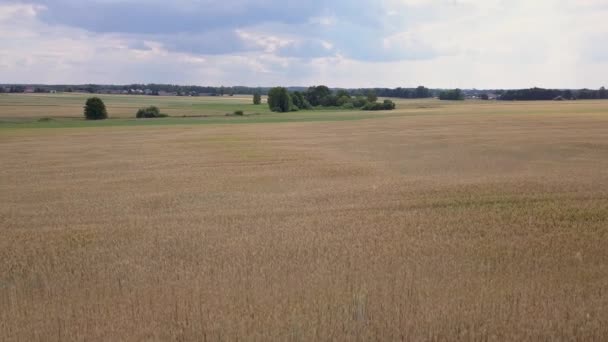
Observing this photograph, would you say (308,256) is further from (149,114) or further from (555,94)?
(555,94)

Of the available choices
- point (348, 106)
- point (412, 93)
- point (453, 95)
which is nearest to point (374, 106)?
point (348, 106)

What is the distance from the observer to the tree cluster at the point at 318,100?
105 meters

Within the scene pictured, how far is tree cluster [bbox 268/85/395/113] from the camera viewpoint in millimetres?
105250

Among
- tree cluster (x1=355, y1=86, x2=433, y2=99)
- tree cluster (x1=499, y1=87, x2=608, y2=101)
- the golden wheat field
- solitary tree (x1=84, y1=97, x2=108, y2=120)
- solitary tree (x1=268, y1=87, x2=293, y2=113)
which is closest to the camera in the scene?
the golden wheat field

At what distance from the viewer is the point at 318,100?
12575 centimetres

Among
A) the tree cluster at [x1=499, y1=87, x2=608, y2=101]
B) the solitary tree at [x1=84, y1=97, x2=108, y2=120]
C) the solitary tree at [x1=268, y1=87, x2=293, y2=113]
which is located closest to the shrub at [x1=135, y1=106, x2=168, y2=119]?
the solitary tree at [x1=84, y1=97, x2=108, y2=120]

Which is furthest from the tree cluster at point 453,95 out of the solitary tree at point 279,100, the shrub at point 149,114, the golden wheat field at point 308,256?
Answer: the golden wheat field at point 308,256

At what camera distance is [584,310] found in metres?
6.77

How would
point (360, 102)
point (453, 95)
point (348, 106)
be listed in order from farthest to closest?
point (453, 95) < point (348, 106) < point (360, 102)

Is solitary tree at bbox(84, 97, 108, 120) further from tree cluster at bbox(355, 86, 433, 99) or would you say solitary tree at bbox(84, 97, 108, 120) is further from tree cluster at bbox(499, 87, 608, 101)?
tree cluster at bbox(355, 86, 433, 99)

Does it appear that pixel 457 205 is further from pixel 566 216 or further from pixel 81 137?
pixel 81 137

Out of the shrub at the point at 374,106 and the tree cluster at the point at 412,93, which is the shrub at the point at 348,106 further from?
the tree cluster at the point at 412,93

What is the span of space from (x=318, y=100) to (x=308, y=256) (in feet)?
387

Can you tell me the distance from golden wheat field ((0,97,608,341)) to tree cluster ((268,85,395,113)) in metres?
85.1
